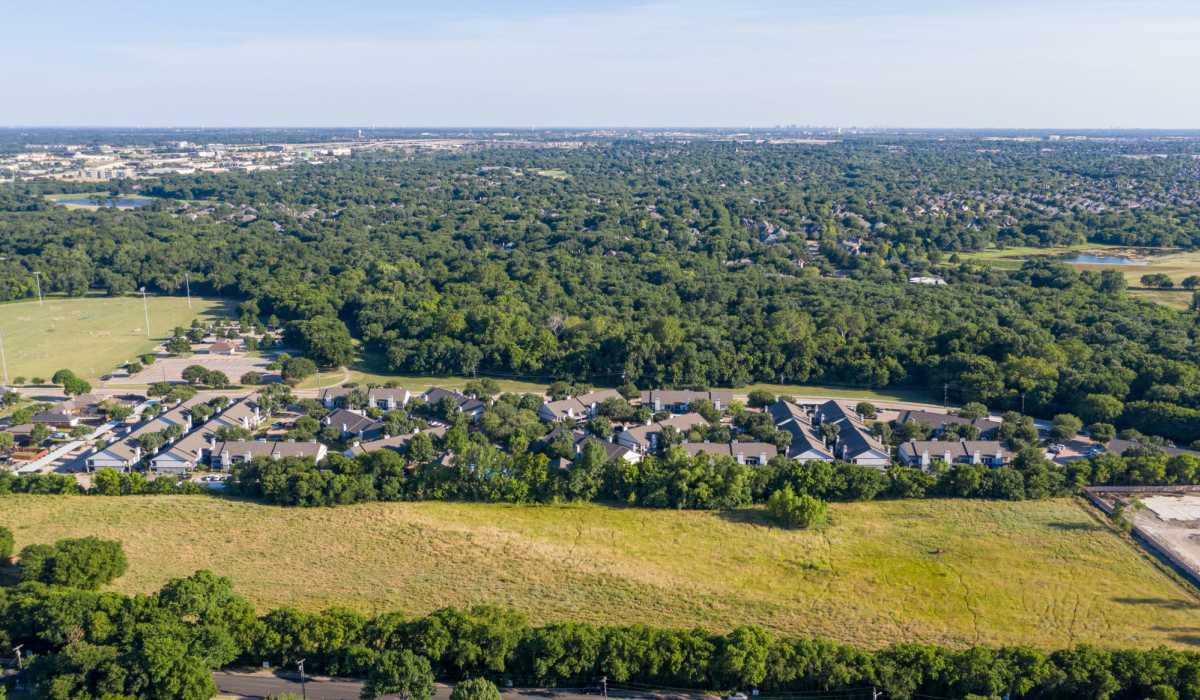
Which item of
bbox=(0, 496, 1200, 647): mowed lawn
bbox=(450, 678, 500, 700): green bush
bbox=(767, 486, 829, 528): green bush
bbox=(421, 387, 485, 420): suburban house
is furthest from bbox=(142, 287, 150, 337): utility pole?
bbox=(450, 678, 500, 700): green bush

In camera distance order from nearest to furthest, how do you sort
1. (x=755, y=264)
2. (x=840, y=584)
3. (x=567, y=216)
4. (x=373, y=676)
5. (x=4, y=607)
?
(x=373, y=676), (x=4, y=607), (x=840, y=584), (x=755, y=264), (x=567, y=216)

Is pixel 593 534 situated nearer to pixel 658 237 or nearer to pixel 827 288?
pixel 827 288

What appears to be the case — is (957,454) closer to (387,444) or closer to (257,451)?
(387,444)

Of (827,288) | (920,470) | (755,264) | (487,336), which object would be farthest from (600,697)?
(755,264)

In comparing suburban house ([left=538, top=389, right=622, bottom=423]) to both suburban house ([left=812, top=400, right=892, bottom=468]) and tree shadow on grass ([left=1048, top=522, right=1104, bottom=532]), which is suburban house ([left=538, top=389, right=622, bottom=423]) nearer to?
suburban house ([left=812, top=400, right=892, bottom=468])

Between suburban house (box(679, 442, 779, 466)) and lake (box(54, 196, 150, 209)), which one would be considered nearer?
suburban house (box(679, 442, 779, 466))
